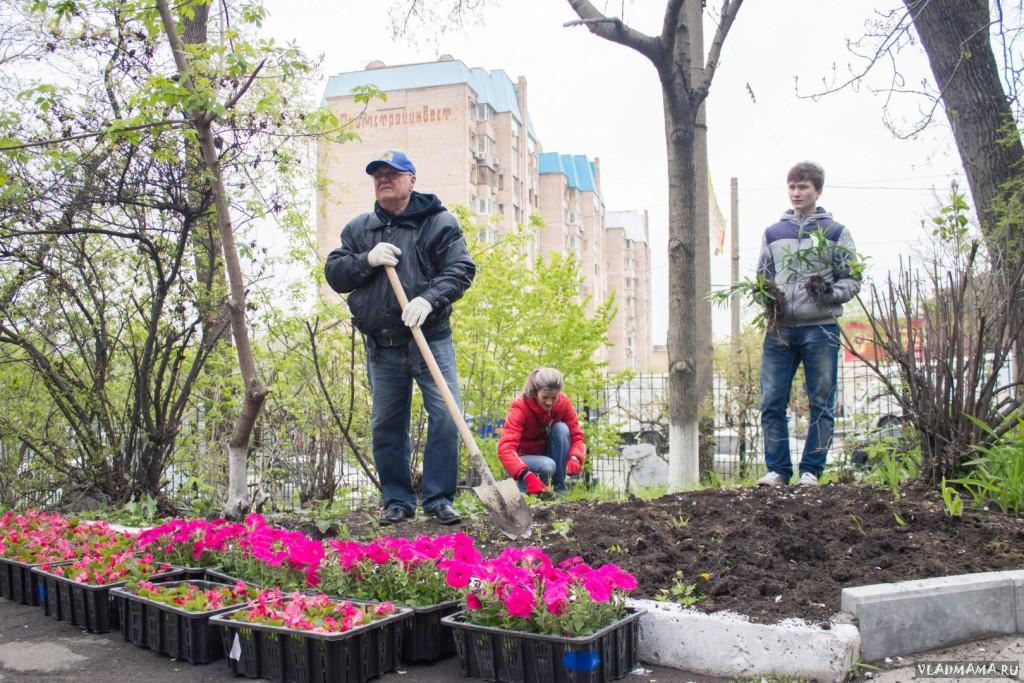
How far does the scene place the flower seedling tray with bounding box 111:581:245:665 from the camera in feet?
9.83

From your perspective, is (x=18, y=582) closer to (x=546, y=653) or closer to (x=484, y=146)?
(x=546, y=653)

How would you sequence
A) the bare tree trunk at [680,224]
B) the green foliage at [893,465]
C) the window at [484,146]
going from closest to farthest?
the green foliage at [893,465], the bare tree trunk at [680,224], the window at [484,146]

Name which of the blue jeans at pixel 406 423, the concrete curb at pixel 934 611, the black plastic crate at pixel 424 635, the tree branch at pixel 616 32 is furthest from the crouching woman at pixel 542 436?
the concrete curb at pixel 934 611

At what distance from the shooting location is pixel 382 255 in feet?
15.3

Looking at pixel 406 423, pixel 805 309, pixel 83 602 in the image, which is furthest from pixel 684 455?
pixel 83 602

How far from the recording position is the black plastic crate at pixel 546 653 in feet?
8.25

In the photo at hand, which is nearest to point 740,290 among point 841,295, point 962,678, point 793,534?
point 841,295

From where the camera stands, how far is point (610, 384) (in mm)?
8891

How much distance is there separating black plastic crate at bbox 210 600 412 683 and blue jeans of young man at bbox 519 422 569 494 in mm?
3369

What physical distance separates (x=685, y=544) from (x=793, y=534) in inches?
18.7

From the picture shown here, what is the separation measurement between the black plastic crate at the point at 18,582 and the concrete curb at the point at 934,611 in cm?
367

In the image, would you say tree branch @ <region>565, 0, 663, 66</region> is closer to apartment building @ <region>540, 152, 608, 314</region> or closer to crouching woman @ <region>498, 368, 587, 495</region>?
crouching woman @ <region>498, 368, 587, 495</region>

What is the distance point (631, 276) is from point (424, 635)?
242 feet

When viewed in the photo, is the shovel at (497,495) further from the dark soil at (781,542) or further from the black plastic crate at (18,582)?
the black plastic crate at (18,582)
